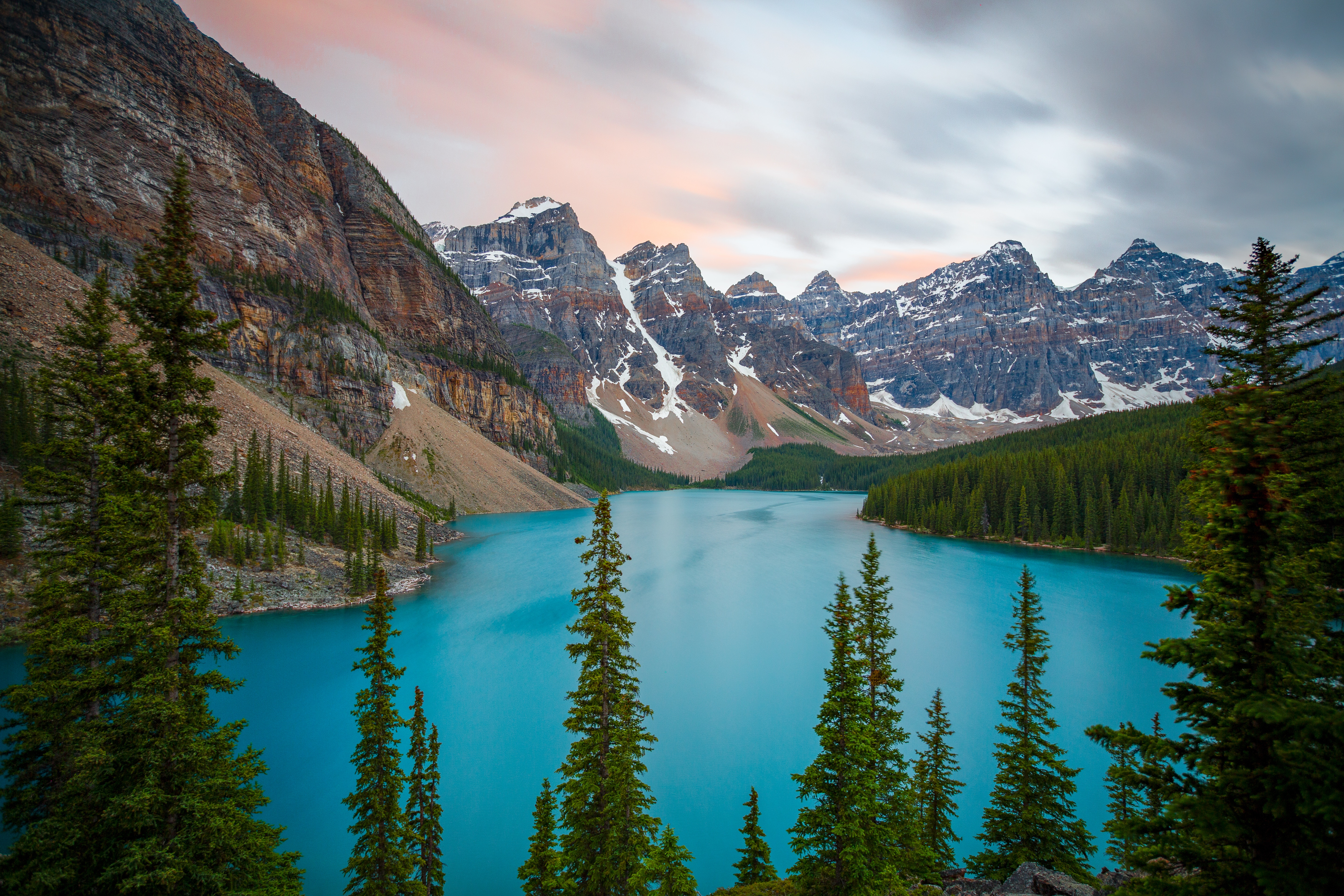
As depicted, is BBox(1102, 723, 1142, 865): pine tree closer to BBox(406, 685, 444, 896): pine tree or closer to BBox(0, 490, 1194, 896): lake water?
BBox(0, 490, 1194, 896): lake water

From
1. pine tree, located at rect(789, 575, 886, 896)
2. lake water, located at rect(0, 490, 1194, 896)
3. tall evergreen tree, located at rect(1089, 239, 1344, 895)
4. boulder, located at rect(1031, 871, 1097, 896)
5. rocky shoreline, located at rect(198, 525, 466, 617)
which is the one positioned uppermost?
tall evergreen tree, located at rect(1089, 239, 1344, 895)

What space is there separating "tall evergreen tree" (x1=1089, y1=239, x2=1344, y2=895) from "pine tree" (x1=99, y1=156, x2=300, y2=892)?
10.5 meters

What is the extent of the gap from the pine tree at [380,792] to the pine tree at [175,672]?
1.54 m

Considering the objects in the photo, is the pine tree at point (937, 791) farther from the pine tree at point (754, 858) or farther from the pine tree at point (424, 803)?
the pine tree at point (424, 803)

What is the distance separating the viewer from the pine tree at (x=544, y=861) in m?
10.4

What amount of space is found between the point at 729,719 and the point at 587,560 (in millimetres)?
16355

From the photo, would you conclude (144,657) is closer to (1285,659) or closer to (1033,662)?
(1285,659)

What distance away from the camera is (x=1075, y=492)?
66.6 m

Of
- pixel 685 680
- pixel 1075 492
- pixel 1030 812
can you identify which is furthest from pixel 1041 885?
pixel 1075 492

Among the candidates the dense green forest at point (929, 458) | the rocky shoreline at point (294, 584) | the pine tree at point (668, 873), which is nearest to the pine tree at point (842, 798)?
the pine tree at point (668, 873)

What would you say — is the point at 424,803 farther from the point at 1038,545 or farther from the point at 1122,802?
the point at 1038,545

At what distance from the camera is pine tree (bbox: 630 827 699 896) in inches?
374

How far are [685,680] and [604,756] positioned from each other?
1796 cm

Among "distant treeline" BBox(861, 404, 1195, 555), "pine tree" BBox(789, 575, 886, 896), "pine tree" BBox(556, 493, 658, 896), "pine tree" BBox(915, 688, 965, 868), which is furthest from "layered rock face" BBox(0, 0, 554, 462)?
"distant treeline" BBox(861, 404, 1195, 555)
